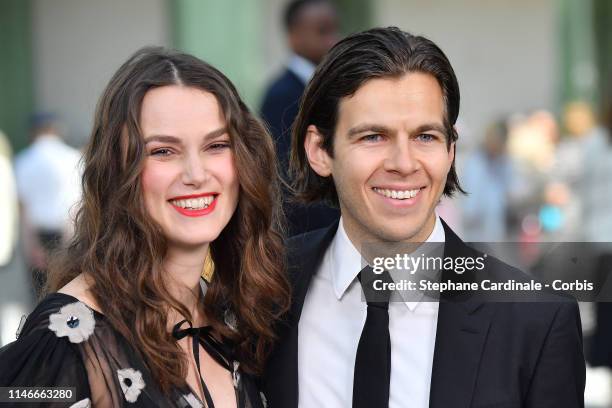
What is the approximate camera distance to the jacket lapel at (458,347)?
265 cm

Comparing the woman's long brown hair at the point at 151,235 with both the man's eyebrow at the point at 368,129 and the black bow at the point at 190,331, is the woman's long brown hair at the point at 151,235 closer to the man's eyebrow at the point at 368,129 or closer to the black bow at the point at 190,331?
the black bow at the point at 190,331

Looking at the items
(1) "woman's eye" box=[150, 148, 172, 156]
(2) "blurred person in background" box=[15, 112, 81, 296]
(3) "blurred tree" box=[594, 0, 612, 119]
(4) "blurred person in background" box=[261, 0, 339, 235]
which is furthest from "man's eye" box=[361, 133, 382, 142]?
(3) "blurred tree" box=[594, 0, 612, 119]

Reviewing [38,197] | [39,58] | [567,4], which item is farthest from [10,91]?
[567,4]

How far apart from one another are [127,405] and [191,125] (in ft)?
2.37

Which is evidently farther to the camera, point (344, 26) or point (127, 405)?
point (344, 26)

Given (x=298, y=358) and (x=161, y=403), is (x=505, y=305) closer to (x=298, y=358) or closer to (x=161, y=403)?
(x=298, y=358)

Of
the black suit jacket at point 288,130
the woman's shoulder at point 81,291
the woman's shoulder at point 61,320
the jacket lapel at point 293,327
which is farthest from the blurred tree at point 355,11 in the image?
the woman's shoulder at point 61,320

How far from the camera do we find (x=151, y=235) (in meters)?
2.77

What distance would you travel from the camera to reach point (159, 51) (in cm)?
292

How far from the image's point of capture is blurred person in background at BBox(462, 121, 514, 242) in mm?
9141

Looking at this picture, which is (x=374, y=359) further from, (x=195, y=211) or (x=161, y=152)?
(x=161, y=152)

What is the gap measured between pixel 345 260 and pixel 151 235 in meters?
0.55

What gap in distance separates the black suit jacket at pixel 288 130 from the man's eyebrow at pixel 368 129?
2.28 feet

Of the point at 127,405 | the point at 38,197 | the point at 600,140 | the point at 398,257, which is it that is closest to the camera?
the point at 127,405
